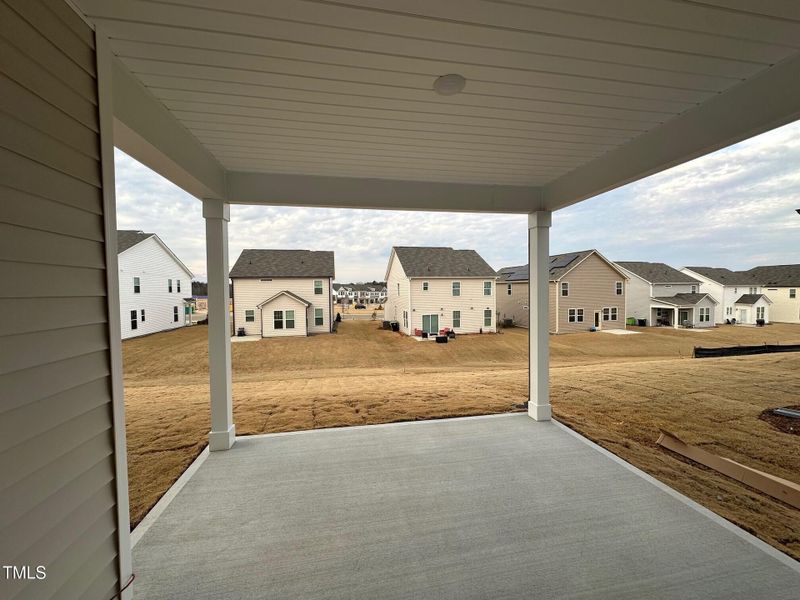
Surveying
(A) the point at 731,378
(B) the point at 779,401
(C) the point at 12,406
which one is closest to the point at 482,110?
(C) the point at 12,406

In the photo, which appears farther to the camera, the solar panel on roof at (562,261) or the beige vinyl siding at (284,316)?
the solar panel on roof at (562,261)

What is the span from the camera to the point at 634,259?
2681cm

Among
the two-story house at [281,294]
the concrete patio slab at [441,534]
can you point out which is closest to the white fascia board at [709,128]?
the concrete patio slab at [441,534]

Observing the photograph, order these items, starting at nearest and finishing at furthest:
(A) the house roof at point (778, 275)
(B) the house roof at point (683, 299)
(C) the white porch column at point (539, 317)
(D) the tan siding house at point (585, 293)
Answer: (C) the white porch column at point (539, 317)
(D) the tan siding house at point (585, 293)
(B) the house roof at point (683, 299)
(A) the house roof at point (778, 275)

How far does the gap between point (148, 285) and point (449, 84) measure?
20.5 metres

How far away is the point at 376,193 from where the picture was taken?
3.72 m

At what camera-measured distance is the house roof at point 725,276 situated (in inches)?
1057

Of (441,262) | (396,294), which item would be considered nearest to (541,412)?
(441,262)

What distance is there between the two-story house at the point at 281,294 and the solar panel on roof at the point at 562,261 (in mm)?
13663

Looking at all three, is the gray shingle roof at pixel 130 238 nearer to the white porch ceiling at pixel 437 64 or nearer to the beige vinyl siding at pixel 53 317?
the white porch ceiling at pixel 437 64

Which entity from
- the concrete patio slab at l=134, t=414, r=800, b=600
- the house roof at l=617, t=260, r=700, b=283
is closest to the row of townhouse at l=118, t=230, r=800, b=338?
the house roof at l=617, t=260, r=700, b=283

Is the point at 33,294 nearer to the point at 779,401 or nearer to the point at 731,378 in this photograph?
the point at 779,401

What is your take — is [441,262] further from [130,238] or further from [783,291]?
[783,291]

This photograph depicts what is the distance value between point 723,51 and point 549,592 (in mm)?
3091
